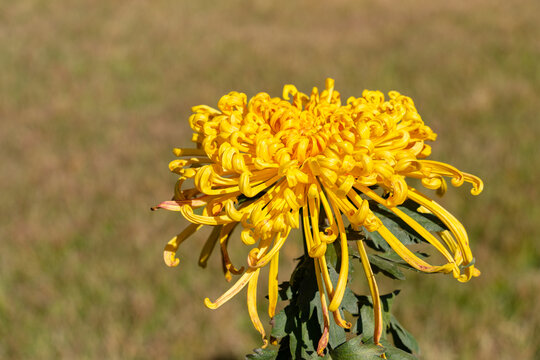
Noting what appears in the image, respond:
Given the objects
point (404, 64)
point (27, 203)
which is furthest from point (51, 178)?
point (404, 64)

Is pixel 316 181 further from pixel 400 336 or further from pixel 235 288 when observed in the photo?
pixel 400 336

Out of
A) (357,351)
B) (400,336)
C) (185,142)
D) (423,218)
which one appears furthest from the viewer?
(185,142)

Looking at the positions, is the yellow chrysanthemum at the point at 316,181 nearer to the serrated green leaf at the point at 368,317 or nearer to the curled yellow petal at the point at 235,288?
the curled yellow petal at the point at 235,288

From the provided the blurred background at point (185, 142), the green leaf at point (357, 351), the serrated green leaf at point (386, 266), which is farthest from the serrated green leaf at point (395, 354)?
the blurred background at point (185, 142)

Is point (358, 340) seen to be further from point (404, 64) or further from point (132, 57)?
point (132, 57)

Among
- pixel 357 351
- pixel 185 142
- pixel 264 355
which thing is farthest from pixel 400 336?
pixel 185 142

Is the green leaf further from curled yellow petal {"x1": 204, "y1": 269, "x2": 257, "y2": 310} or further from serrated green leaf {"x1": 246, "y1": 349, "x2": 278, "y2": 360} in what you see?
curled yellow petal {"x1": 204, "y1": 269, "x2": 257, "y2": 310}
